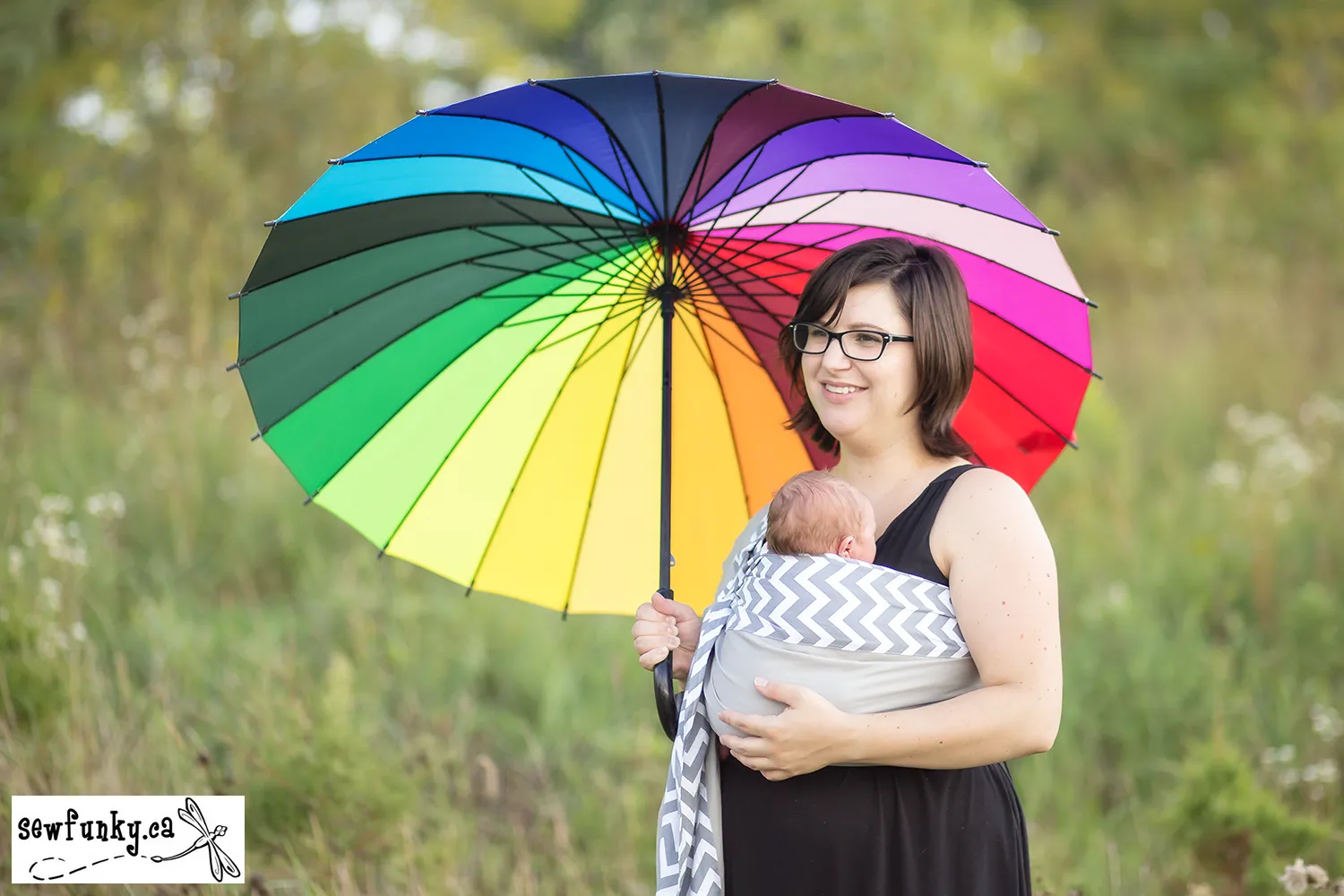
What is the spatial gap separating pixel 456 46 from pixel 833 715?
10.3 m

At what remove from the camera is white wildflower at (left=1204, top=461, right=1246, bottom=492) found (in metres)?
4.89

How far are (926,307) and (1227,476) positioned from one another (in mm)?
3789

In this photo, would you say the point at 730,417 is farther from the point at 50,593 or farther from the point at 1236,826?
the point at 50,593

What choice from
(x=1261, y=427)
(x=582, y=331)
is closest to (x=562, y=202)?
(x=582, y=331)

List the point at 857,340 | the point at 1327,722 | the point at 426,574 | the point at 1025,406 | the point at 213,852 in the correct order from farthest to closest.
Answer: the point at 426,574 < the point at 1327,722 < the point at 213,852 < the point at 1025,406 < the point at 857,340

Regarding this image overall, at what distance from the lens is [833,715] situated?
5.32ft

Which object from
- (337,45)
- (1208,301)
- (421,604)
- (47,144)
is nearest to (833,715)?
(421,604)

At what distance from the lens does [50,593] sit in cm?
340

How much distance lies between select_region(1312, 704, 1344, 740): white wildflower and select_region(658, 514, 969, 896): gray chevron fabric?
2.34 metres

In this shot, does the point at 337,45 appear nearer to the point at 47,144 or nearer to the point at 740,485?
the point at 47,144

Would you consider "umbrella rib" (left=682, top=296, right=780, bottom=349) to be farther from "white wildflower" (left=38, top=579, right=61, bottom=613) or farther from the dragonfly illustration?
"white wildflower" (left=38, top=579, right=61, bottom=613)

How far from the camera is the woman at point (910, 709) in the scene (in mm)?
1638

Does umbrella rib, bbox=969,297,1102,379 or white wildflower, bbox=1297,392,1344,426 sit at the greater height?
white wildflower, bbox=1297,392,1344,426

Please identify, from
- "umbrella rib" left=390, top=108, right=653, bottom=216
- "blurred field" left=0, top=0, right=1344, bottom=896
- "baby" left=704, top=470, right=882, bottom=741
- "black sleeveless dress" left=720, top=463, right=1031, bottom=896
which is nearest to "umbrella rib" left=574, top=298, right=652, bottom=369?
"umbrella rib" left=390, top=108, right=653, bottom=216
